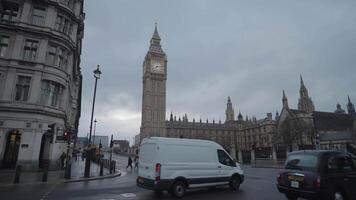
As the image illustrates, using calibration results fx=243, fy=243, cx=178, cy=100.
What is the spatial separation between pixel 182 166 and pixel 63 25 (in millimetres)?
21902

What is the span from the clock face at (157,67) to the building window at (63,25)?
109m

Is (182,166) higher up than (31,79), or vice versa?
(31,79)

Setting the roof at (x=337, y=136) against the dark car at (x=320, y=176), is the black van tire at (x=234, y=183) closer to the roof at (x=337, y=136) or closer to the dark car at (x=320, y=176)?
the dark car at (x=320, y=176)

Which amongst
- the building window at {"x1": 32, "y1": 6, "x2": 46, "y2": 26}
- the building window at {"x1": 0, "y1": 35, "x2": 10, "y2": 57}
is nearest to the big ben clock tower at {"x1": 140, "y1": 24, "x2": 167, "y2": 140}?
the building window at {"x1": 32, "y1": 6, "x2": 46, "y2": 26}

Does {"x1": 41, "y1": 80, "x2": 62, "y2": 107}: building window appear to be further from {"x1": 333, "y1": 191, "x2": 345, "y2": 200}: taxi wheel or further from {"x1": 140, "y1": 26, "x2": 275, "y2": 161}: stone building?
{"x1": 140, "y1": 26, "x2": 275, "y2": 161}: stone building

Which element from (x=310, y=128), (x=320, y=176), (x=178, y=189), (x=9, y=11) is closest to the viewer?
(x=320, y=176)

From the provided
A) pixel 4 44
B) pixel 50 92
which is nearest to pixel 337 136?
pixel 50 92

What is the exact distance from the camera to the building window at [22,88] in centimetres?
2252

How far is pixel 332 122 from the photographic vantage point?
295 ft

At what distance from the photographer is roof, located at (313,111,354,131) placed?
86812 millimetres

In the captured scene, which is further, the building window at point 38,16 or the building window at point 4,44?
the building window at point 38,16

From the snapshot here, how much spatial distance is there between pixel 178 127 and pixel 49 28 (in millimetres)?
122771

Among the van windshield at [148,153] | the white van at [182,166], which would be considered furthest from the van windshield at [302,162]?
the van windshield at [148,153]

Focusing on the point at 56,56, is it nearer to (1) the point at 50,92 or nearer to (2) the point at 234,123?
(1) the point at 50,92
